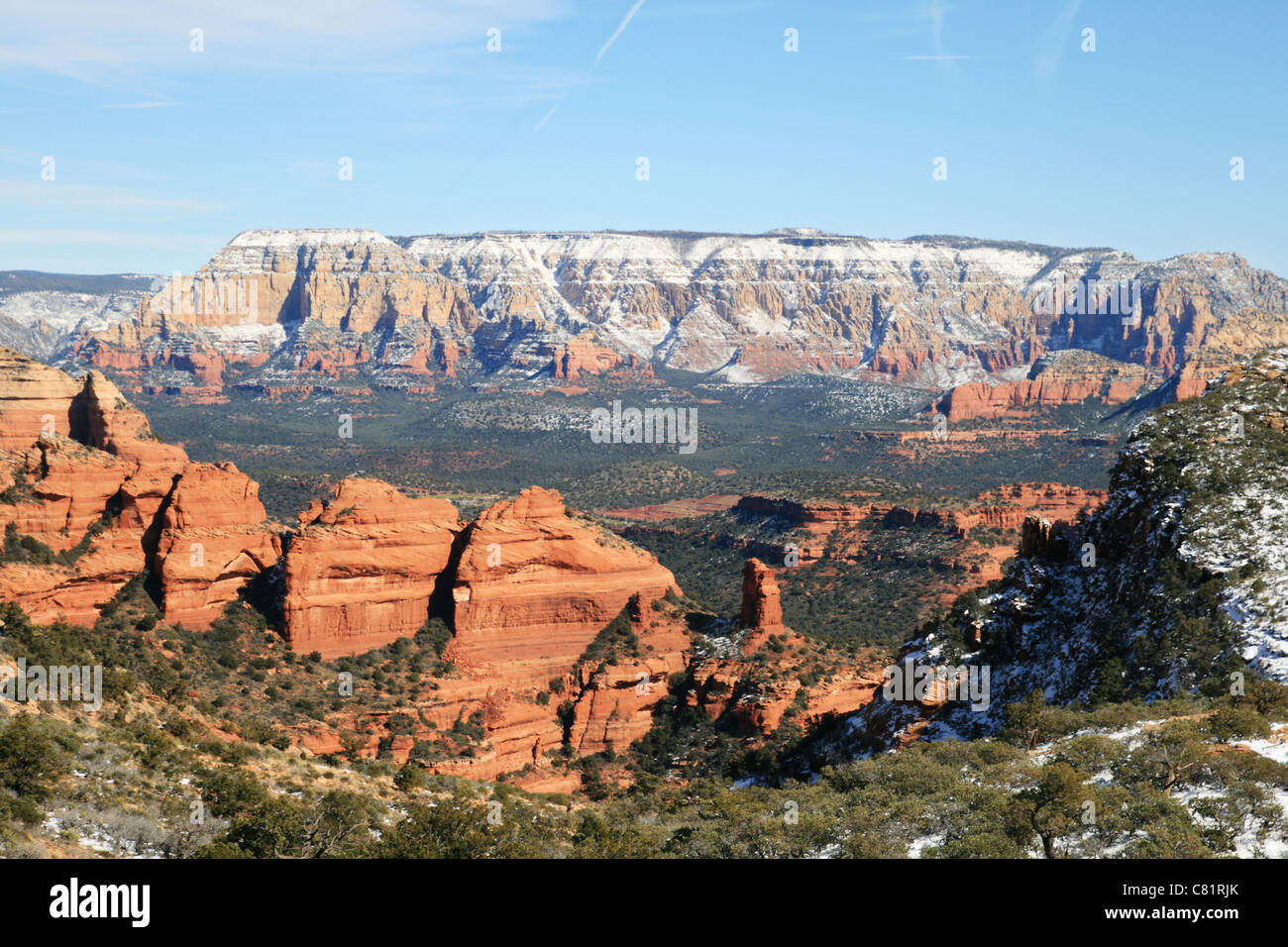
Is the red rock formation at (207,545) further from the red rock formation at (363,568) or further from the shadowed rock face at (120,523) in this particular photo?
the red rock formation at (363,568)

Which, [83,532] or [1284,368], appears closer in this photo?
[83,532]

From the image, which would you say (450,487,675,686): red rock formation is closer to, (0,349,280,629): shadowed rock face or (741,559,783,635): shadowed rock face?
(741,559,783,635): shadowed rock face

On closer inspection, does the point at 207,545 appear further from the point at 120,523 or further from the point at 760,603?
the point at 760,603

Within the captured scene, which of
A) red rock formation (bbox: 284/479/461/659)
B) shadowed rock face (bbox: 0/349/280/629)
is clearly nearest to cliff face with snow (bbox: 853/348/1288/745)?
red rock formation (bbox: 284/479/461/659)

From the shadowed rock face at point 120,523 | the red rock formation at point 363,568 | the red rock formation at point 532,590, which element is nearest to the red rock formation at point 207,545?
the shadowed rock face at point 120,523
